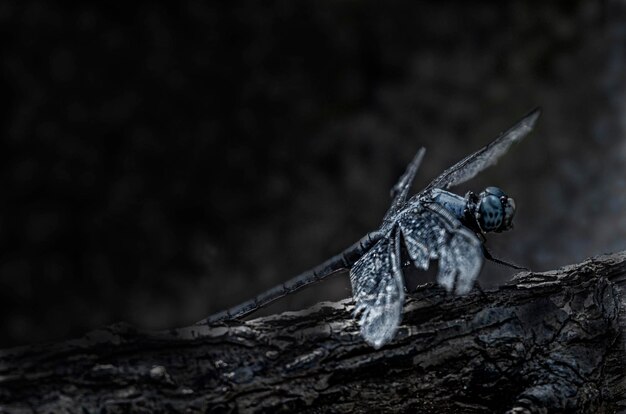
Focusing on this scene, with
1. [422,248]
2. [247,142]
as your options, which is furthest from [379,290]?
[247,142]

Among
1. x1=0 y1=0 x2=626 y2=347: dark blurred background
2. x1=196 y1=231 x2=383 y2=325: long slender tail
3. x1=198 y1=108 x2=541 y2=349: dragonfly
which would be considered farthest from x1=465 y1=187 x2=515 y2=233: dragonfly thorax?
x1=0 y1=0 x2=626 y2=347: dark blurred background

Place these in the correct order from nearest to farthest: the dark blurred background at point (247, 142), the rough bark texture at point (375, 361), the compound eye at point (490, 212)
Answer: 1. the rough bark texture at point (375, 361)
2. the compound eye at point (490, 212)
3. the dark blurred background at point (247, 142)

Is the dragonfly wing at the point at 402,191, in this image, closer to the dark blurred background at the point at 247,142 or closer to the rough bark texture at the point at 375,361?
the rough bark texture at the point at 375,361

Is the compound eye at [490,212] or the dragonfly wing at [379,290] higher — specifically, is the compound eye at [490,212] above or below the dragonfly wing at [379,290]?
above

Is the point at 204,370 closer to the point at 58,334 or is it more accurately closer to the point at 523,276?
the point at 523,276

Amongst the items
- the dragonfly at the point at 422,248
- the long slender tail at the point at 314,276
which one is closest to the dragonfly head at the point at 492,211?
the dragonfly at the point at 422,248

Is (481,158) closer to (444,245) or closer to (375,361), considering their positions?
(444,245)
